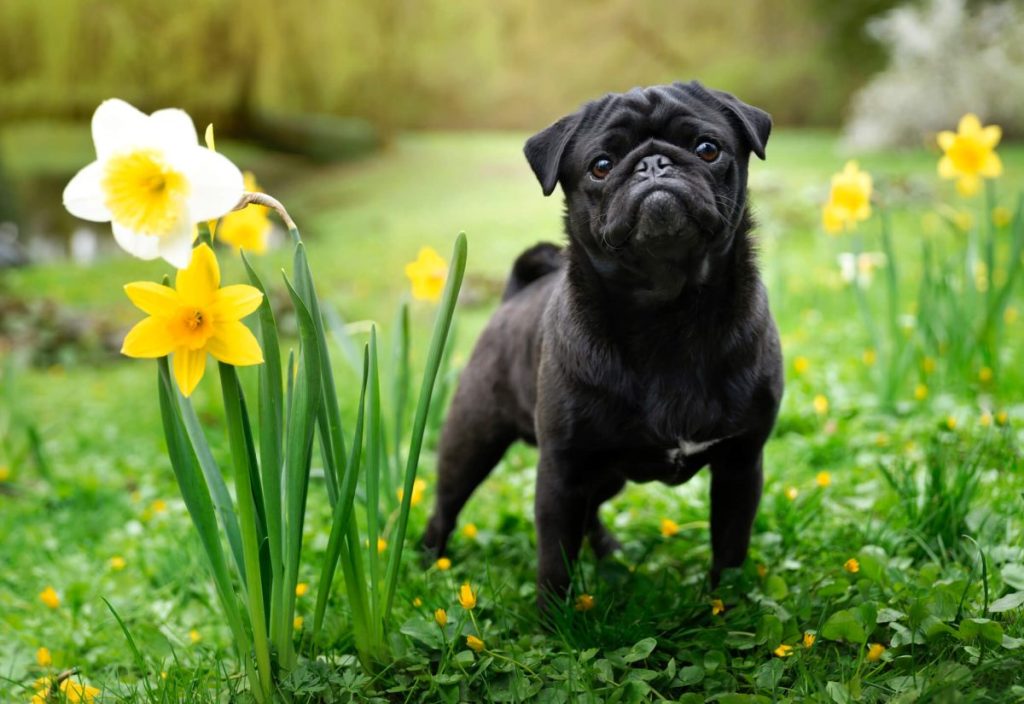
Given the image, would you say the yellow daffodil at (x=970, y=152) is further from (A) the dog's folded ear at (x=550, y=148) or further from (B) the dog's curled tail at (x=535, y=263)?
(A) the dog's folded ear at (x=550, y=148)

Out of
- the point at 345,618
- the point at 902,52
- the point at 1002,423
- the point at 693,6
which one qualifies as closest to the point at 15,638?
the point at 345,618

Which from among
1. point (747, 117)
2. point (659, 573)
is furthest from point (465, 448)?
point (747, 117)

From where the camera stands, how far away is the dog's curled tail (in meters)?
2.23

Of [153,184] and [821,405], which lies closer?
[153,184]

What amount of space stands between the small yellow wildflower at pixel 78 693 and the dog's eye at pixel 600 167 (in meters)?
1.24

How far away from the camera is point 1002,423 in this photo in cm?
227

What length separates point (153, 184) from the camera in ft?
3.90

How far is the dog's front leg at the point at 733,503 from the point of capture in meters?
1.76

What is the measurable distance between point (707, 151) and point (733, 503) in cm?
68

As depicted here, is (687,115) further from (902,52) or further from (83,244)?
(83,244)

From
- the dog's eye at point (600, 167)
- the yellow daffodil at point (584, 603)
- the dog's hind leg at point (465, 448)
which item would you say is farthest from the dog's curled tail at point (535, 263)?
the yellow daffodil at point (584, 603)

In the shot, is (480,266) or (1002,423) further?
(480,266)

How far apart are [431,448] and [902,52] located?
440 centimetres

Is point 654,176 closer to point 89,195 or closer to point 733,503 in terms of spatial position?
point 733,503
